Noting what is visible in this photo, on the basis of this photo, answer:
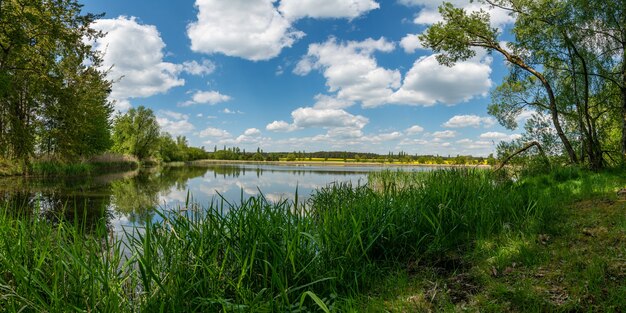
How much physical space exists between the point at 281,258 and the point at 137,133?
227ft

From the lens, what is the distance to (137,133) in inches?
2530

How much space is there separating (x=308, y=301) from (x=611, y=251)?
3.55 m

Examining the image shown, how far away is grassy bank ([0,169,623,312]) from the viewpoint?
2.93m

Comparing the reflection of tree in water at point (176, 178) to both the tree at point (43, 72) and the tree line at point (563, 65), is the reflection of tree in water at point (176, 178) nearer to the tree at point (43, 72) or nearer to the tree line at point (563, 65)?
the tree at point (43, 72)

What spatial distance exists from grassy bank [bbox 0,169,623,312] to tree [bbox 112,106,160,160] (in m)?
65.9

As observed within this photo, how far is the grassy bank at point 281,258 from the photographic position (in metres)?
2.93

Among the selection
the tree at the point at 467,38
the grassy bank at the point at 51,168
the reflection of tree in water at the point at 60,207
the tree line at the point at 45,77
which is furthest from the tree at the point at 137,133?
the tree at the point at 467,38

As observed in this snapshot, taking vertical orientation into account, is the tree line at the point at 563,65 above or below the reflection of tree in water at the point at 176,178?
above

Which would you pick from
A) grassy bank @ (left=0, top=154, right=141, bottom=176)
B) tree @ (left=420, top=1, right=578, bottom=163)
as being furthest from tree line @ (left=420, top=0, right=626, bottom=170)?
grassy bank @ (left=0, top=154, right=141, bottom=176)

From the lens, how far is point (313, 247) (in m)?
4.14

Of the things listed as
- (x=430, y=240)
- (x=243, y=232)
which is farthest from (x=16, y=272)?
(x=430, y=240)

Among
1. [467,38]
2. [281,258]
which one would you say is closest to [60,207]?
[281,258]

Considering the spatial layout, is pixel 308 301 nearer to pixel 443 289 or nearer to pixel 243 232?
pixel 243 232

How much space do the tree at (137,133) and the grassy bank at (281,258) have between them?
65.9 metres
